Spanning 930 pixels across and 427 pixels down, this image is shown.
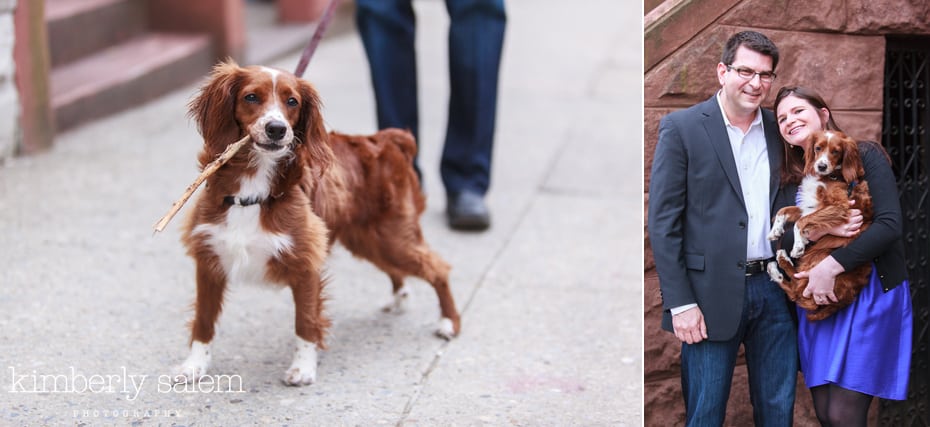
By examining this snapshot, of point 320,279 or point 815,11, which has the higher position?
point 815,11

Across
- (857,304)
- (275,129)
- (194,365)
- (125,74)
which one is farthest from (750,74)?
(125,74)

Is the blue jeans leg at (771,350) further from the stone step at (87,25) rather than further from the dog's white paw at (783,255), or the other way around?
the stone step at (87,25)

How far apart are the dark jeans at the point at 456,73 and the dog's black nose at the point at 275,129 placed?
231 cm

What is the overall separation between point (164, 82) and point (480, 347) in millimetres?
4860

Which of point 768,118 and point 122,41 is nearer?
point 768,118

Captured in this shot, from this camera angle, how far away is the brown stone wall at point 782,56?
125 inches

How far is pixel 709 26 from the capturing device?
3.20m

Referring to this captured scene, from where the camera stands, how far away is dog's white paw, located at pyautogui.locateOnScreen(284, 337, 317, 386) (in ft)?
13.4

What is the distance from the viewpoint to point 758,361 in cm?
327

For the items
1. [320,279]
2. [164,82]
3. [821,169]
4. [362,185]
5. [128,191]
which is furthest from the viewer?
[164,82]

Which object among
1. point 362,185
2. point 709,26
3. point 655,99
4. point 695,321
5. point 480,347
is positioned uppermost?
point 709,26

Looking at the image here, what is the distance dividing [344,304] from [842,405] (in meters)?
2.44

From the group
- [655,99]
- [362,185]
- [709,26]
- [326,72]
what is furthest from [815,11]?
[326,72]

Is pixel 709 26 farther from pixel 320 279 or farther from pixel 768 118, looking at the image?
pixel 320 279
